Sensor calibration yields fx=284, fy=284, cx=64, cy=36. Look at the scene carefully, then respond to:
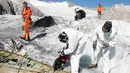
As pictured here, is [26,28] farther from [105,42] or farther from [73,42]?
[105,42]

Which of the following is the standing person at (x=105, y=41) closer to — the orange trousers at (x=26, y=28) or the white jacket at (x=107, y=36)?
the white jacket at (x=107, y=36)

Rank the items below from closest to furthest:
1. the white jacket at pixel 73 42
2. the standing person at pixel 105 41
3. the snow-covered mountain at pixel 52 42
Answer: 1. the white jacket at pixel 73 42
2. the standing person at pixel 105 41
3. the snow-covered mountain at pixel 52 42

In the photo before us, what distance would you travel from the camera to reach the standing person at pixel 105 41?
8336mm

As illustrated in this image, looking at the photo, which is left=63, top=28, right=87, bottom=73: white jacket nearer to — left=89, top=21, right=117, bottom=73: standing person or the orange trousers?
left=89, top=21, right=117, bottom=73: standing person

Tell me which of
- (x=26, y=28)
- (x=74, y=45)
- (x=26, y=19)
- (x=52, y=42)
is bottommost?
(x=52, y=42)

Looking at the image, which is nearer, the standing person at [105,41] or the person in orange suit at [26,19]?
the standing person at [105,41]

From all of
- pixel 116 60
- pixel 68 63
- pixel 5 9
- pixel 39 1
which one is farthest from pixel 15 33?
pixel 39 1

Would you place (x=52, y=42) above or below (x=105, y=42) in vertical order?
below

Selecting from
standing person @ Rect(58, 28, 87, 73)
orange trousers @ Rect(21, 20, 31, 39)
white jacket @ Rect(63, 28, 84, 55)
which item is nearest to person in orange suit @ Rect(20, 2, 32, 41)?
orange trousers @ Rect(21, 20, 31, 39)

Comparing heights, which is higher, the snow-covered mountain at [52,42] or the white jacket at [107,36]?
the white jacket at [107,36]

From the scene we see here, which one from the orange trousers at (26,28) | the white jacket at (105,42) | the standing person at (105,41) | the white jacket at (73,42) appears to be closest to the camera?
the white jacket at (73,42)

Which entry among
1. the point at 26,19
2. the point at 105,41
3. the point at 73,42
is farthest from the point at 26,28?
the point at 105,41

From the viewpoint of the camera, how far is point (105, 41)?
8.55 m

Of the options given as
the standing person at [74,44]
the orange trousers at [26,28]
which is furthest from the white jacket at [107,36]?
the orange trousers at [26,28]
